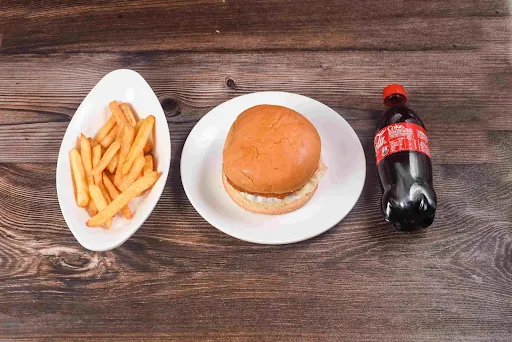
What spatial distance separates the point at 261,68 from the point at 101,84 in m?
0.70

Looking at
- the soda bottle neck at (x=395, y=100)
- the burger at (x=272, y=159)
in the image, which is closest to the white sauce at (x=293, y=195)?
the burger at (x=272, y=159)

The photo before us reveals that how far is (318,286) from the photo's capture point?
60.6 inches

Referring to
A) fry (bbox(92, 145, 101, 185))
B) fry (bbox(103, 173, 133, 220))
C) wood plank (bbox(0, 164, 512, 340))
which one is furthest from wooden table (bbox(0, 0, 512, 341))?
fry (bbox(92, 145, 101, 185))

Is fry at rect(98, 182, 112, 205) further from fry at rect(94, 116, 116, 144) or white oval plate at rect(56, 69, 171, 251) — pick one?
fry at rect(94, 116, 116, 144)

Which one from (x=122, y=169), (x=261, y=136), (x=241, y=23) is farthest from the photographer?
(x=241, y=23)

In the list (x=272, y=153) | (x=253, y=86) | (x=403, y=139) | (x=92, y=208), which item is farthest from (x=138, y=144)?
(x=403, y=139)

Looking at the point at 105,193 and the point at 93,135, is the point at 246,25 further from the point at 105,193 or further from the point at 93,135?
the point at 105,193

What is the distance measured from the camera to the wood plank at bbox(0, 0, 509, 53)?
2111 millimetres

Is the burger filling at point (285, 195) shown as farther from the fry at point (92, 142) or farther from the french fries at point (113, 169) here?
the fry at point (92, 142)

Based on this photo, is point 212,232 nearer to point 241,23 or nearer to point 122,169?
point 122,169

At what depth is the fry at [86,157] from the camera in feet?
5.25

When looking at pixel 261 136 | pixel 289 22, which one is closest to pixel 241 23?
pixel 289 22

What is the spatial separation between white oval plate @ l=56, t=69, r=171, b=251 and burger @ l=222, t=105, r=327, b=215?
270mm

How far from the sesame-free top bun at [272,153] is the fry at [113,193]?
0.37 metres
